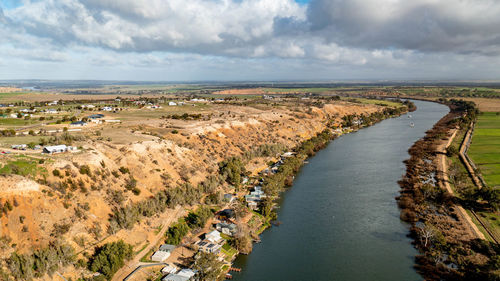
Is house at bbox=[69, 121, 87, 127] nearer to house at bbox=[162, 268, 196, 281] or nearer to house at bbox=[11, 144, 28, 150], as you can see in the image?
house at bbox=[11, 144, 28, 150]

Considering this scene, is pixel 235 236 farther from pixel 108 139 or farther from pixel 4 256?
pixel 108 139

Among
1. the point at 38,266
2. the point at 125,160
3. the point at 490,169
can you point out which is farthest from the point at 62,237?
the point at 490,169

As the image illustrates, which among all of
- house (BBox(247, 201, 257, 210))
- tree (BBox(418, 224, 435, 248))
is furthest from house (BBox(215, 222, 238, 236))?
tree (BBox(418, 224, 435, 248))

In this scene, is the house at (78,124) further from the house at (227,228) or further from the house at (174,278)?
the house at (174,278)

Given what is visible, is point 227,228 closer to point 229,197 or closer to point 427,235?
point 229,197

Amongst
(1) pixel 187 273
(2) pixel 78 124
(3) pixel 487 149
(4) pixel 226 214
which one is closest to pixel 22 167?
(1) pixel 187 273
